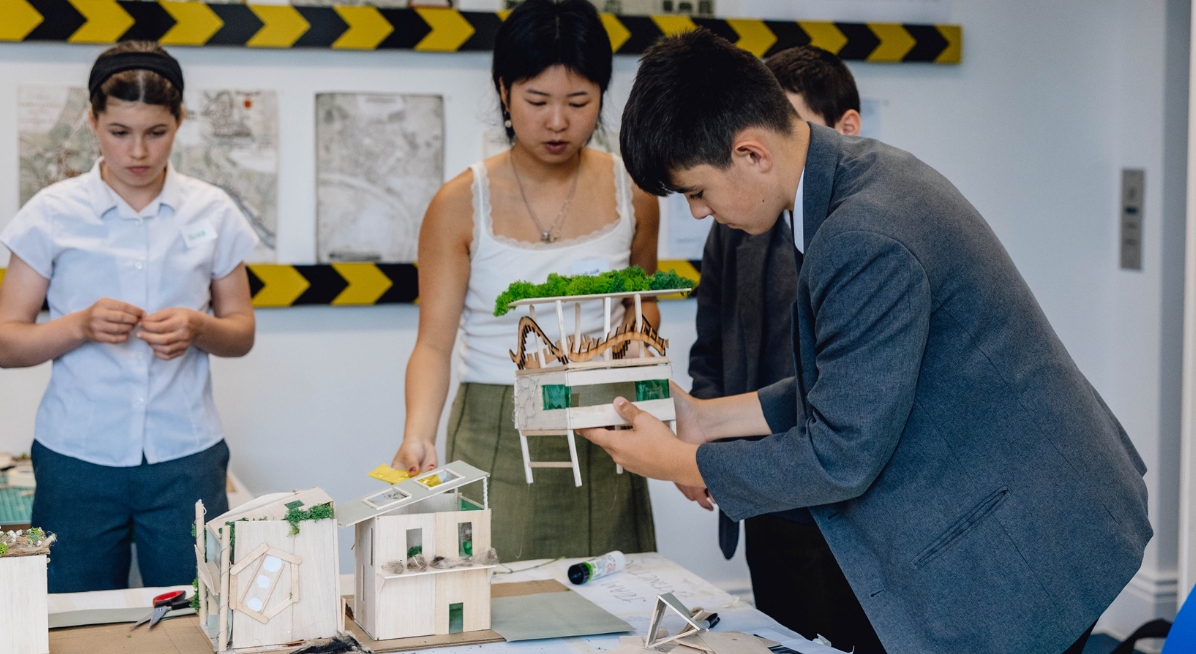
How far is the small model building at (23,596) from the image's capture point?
5.02ft

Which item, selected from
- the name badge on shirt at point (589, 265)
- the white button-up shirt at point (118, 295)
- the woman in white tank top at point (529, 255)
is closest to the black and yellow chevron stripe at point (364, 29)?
the white button-up shirt at point (118, 295)

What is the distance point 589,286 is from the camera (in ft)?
5.67

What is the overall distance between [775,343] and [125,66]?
1.54 meters

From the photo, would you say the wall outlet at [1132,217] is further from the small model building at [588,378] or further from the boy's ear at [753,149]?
the boy's ear at [753,149]

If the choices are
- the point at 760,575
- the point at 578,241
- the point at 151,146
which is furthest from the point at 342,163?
the point at 760,575

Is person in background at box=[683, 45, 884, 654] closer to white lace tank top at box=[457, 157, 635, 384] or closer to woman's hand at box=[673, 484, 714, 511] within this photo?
woman's hand at box=[673, 484, 714, 511]

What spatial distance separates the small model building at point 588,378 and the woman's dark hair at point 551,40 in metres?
0.62

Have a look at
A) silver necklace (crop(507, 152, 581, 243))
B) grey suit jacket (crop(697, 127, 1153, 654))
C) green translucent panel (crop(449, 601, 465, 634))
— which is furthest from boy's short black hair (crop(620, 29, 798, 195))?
silver necklace (crop(507, 152, 581, 243))

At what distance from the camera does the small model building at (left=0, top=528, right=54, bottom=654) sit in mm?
1530

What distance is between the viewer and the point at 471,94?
3467mm

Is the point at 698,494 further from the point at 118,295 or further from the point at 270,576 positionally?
the point at 118,295

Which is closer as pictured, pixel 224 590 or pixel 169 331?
pixel 224 590

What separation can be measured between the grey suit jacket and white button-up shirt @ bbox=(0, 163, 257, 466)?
4.96 ft

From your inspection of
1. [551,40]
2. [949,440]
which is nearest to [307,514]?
[949,440]
